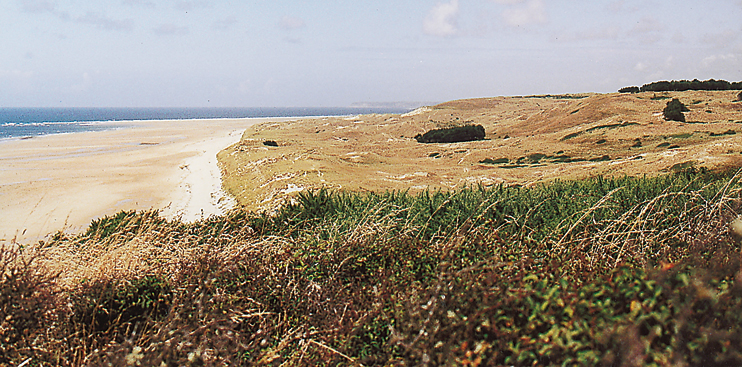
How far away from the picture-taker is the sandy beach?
1825 centimetres

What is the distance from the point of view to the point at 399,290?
5.26m

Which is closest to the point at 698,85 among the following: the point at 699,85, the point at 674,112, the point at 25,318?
the point at 699,85

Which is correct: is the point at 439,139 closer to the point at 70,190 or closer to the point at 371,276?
Result: the point at 70,190

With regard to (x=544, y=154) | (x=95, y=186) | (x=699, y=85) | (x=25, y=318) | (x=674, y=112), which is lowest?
(x=95, y=186)

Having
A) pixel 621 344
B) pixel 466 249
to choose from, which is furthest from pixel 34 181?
pixel 621 344

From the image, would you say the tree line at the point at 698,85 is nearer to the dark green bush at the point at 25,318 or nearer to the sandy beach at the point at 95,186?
the sandy beach at the point at 95,186

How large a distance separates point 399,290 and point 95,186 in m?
25.1

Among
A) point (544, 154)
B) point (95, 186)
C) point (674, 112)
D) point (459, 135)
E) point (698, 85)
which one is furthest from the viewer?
point (698, 85)

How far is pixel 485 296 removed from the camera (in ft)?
12.5

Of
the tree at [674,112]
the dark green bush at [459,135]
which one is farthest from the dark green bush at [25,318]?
the dark green bush at [459,135]

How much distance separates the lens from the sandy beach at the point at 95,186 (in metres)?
18.2

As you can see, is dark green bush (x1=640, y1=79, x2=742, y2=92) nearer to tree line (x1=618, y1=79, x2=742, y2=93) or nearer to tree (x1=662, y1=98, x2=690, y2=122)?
tree line (x1=618, y1=79, x2=742, y2=93)

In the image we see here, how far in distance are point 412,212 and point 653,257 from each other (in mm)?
3413

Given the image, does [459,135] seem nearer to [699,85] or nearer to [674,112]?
[674,112]
